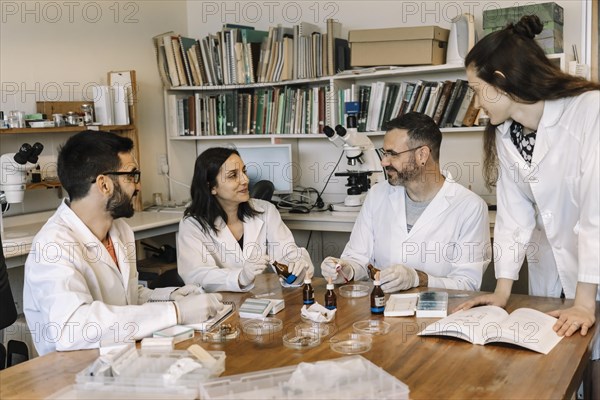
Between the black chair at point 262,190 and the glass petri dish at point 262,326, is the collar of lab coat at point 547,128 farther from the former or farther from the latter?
the black chair at point 262,190

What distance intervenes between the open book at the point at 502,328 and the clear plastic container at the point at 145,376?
0.61m

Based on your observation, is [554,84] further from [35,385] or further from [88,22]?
[88,22]

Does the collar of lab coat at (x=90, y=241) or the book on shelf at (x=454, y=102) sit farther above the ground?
the book on shelf at (x=454, y=102)

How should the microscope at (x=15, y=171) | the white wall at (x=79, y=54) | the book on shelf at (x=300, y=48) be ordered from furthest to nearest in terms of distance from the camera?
1. the book on shelf at (x=300, y=48)
2. the white wall at (x=79, y=54)
3. the microscope at (x=15, y=171)

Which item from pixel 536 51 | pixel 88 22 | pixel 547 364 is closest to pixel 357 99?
pixel 88 22

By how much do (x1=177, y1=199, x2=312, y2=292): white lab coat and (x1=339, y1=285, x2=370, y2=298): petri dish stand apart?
355mm

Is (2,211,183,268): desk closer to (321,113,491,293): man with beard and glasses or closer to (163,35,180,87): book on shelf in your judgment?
(163,35,180,87): book on shelf

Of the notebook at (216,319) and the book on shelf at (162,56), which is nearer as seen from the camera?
the notebook at (216,319)

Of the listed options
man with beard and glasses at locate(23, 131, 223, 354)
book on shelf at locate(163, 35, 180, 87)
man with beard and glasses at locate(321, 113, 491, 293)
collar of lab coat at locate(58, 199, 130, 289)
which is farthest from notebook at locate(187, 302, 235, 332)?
book on shelf at locate(163, 35, 180, 87)

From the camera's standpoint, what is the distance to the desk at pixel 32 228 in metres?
3.00

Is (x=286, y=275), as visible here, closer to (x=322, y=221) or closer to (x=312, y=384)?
(x=312, y=384)

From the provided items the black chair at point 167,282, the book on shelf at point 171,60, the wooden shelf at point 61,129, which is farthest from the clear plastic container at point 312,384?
the book on shelf at point 171,60

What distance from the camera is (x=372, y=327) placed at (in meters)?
1.76

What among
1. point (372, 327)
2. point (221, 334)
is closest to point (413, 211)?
point (372, 327)
